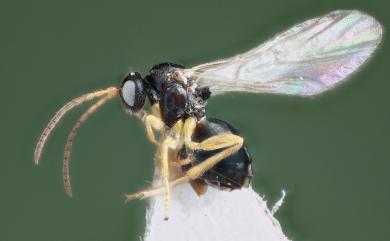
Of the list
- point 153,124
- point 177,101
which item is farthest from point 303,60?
point 153,124

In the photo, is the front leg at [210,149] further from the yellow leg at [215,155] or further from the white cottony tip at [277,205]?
the white cottony tip at [277,205]

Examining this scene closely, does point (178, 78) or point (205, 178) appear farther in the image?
point (178, 78)

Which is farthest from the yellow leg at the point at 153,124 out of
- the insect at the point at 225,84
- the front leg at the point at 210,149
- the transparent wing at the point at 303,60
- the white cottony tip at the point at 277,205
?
the white cottony tip at the point at 277,205

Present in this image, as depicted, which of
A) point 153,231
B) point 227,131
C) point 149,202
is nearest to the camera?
point 153,231

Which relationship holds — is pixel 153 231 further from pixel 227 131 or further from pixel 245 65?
pixel 245 65

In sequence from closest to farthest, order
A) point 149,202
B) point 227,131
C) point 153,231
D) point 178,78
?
point 153,231 < point 149,202 < point 227,131 < point 178,78

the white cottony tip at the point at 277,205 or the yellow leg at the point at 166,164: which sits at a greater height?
the yellow leg at the point at 166,164

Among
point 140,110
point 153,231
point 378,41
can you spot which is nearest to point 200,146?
point 140,110

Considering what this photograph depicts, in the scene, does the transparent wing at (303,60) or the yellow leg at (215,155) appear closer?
the yellow leg at (215,155)
